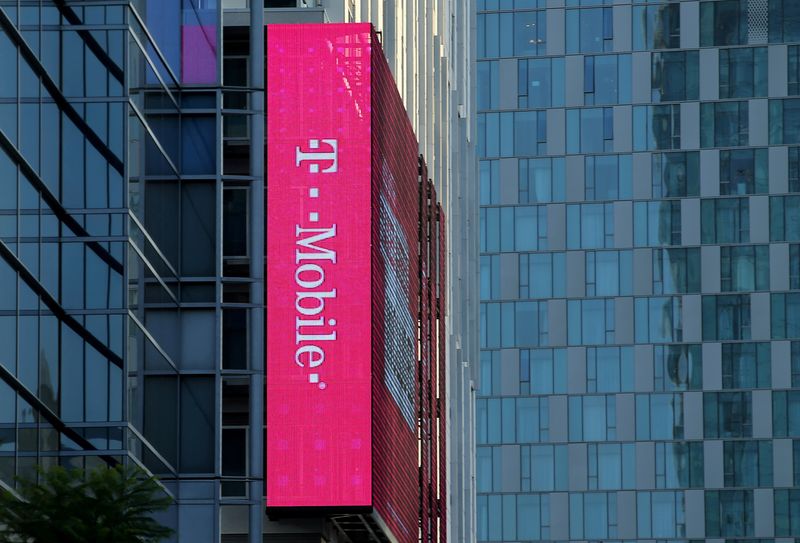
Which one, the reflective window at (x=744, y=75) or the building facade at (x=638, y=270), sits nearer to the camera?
the building facade at (x=638, y=270)

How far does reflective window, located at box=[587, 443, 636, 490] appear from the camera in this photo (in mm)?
130875

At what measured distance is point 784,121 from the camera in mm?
134500

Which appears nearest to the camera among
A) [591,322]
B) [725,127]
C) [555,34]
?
[591,322]

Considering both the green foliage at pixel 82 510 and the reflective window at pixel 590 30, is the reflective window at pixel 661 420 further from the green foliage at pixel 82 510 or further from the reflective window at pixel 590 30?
the green foliage at pixel 82 510

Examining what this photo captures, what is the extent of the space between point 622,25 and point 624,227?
12441mm

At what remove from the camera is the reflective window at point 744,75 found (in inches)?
5300

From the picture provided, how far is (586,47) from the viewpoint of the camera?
137000 mm

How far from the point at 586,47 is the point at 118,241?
10718 centimetres

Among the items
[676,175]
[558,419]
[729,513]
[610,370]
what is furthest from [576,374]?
[676,175]

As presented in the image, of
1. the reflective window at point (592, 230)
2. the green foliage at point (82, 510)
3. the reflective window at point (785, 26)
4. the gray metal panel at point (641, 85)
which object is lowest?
the green foliage at point (82, 510)

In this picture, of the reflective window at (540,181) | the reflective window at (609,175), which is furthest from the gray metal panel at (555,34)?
the reflective window at (609,175)

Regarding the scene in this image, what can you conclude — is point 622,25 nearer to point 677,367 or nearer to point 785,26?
point 785,26

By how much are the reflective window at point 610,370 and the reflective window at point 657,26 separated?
18669 millimetres

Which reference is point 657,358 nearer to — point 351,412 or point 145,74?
point 351,412
